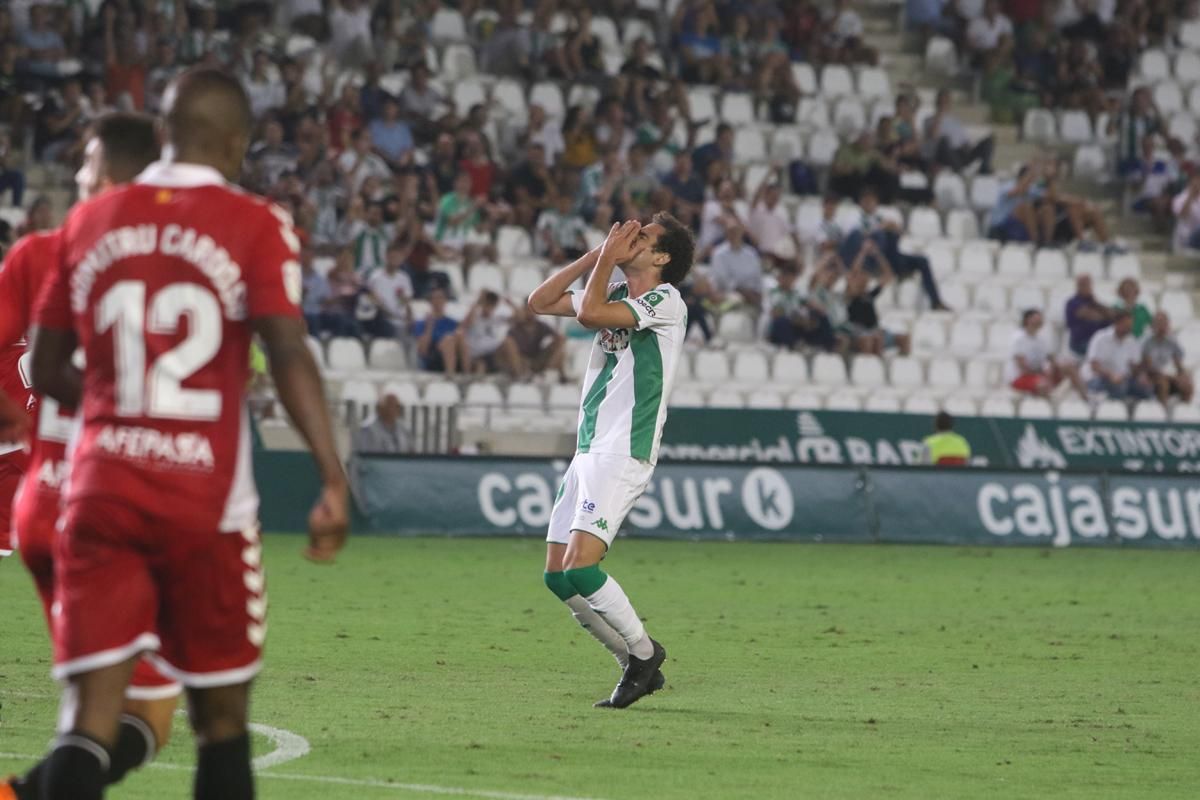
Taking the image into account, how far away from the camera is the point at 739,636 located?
1255 cm

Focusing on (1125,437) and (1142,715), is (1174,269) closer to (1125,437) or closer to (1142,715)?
(1125,437)

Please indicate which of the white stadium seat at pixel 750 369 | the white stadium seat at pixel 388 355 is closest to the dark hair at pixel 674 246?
the white stadium seat at pixel 388 355

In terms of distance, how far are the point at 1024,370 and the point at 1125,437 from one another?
207 centimetres

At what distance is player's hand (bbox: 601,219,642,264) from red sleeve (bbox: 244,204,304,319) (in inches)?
176

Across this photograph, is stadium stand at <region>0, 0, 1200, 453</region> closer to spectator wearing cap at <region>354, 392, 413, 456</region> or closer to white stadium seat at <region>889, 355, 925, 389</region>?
white stadium seat at <region>889, 355, 925, 389</region>

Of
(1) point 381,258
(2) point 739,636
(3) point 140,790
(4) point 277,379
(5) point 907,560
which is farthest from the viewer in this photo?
(1) point 381,258

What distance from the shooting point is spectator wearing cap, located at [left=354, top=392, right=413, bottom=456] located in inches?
810

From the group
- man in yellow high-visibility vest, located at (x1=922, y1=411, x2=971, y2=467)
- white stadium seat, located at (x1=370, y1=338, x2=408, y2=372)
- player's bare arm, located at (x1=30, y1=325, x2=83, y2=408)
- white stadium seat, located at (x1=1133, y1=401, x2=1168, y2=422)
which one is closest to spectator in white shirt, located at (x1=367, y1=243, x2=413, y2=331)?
white stadium seat, located at (x1=370, y1=338, x2=408, y2=372)

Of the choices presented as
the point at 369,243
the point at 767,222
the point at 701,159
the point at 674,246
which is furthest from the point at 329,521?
the point at 701,159

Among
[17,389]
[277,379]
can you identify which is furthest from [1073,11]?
[277,379]

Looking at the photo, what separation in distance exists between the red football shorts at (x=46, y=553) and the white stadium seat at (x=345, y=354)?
54.4ft

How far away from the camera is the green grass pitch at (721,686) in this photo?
7316 mm

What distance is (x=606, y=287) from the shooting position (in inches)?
364

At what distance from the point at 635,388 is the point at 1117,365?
55.5 ft
